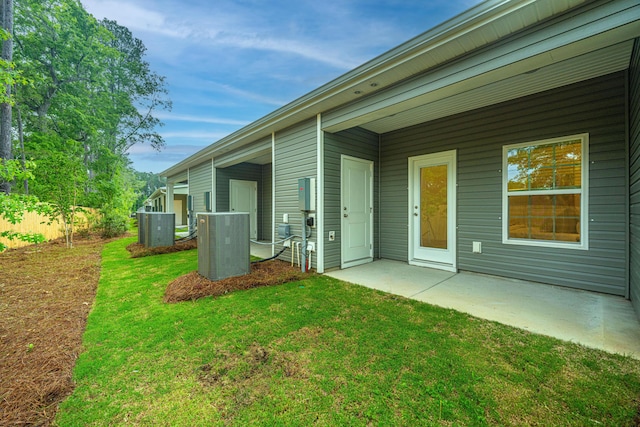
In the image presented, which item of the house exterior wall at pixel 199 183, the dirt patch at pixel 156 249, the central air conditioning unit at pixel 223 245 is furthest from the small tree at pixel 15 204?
the house exterior wall at pixel 199 183

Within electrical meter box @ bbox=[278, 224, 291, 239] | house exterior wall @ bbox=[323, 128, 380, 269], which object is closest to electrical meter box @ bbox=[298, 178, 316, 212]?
house exterior wall @ bbox=[323, 128, 380, 269]

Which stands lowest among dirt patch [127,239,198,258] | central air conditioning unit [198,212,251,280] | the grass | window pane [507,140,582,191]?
the grass

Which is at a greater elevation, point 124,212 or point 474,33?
point 474,33

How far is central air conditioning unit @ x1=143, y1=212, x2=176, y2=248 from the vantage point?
645 cm

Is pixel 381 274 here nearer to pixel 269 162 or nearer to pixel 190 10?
pixel 269 162

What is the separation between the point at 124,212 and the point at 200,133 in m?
10.5

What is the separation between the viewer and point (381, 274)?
421cm

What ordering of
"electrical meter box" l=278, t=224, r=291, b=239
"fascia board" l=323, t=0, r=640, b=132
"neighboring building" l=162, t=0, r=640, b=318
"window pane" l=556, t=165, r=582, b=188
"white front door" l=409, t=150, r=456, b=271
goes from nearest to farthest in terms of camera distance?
"fascia board" l=323, t=0, r=640, b=132 < "neighboring building" l=162, t=0, r=640, b=318 < "window pane" l=556, t=165, r=582, b=188 < "white front door" l=409, t=150, r=456, b=271 < "electrical meter box" l=278, t=224, r=291, b=239

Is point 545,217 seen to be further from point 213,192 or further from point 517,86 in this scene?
point 213,192

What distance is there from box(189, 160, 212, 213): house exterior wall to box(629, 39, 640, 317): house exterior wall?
8962 millimetres

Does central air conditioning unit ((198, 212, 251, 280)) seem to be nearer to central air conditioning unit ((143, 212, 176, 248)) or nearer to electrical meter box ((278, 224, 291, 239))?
electrical meter box ((278, 224, 291, 239))

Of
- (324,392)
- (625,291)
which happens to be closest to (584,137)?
(625,291)

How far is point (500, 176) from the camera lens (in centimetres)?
393

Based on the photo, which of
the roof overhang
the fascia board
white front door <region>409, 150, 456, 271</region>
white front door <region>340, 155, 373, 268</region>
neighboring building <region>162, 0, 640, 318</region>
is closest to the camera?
the fascia board
